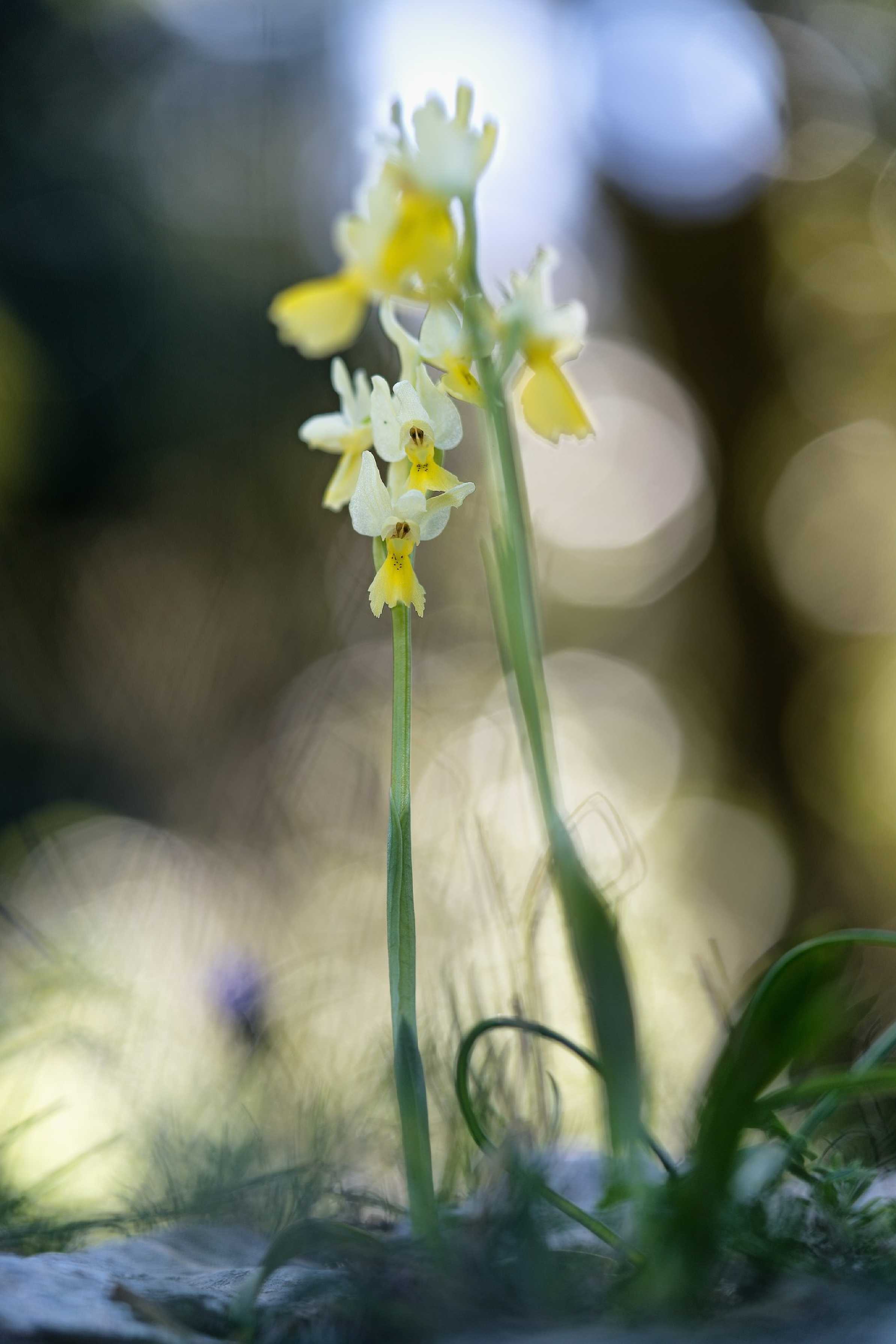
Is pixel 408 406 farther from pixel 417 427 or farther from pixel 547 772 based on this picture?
pixel 547 772

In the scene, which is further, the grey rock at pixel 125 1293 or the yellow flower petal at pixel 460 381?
the yellow flower petal at pixel 460 381

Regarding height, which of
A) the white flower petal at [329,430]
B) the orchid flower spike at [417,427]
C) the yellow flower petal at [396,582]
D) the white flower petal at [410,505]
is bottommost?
the yellow flower petal at [396,582]

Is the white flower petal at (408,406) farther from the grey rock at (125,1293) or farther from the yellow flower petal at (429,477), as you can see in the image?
the grey rock at (125,1293)

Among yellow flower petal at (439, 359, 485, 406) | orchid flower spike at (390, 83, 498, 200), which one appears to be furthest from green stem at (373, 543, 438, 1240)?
orchid flower spike at (390, 83, 498, 200)

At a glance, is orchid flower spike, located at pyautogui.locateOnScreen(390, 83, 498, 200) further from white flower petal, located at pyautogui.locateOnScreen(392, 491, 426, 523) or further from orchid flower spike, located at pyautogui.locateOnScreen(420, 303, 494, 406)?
white flower petal, located at pyautogui.locateOnScreen(392, 491, 426, 523)

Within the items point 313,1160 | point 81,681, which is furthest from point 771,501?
point 313,1160

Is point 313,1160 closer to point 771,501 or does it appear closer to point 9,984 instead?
point 9,984

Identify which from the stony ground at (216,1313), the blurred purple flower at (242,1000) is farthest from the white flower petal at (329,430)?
the blurred purple flower at (242,1000)
